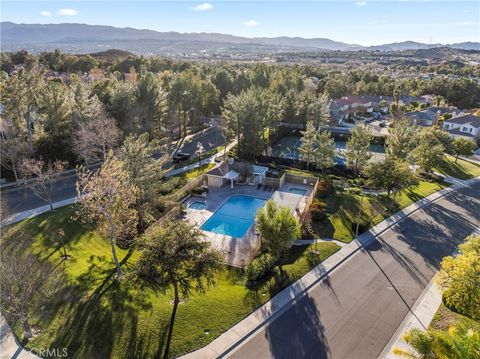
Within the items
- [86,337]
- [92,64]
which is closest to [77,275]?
[86,337]

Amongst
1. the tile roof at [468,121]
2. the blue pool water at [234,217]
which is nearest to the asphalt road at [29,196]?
the blue pool water at [234,217]

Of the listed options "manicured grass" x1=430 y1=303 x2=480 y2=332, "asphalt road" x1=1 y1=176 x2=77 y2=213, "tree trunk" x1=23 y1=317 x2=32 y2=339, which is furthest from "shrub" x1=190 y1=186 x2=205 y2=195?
"manicured grass" x1=430 y1=303 x2=480 y2=332

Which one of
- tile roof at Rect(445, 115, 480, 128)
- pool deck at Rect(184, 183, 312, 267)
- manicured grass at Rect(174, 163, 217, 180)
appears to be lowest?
pool deck at Rect(184, 183, 312, 267)

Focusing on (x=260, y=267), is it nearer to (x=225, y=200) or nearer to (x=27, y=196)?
(x=225, y=200)

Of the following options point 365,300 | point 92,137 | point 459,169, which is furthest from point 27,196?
point 459,169

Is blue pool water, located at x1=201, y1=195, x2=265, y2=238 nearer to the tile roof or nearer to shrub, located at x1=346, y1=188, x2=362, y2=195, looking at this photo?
shrub, located at x1=346, y1=188, x2=362, y2=195

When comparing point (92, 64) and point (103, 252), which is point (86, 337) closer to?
point (103, 252)
